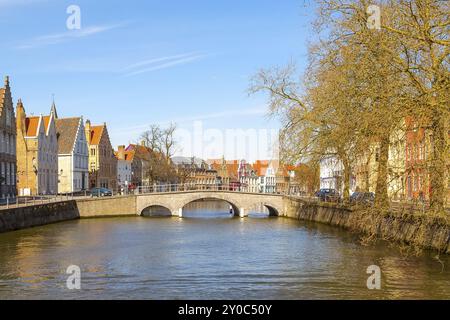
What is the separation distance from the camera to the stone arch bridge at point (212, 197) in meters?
60.2

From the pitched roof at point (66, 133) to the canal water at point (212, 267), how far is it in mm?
45988

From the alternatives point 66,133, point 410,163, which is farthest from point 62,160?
point 410,163

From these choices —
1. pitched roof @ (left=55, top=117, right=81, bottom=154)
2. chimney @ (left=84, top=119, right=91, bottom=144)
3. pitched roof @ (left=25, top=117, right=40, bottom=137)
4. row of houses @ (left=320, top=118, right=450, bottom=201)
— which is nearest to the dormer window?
pitched roof @ (left=25, top=117, right=40, bottom=137)

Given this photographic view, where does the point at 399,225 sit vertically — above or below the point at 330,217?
above

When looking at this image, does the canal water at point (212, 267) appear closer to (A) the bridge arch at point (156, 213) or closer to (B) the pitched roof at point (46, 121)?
(A) the bridge arch at point (156, 213)

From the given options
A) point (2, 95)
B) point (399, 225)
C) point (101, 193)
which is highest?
point (2, 95)

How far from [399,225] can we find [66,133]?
64205 mm

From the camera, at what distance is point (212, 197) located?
60.2 metres

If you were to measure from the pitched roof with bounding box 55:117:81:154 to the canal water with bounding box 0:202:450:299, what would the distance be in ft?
151

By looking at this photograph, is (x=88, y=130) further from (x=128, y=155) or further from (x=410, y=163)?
(x=410, y=163)

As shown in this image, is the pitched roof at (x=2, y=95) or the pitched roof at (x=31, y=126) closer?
the pitched roof at (x=2, y=95)

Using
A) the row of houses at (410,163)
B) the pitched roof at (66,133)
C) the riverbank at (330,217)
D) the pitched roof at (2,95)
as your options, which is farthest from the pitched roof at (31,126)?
the row of houses at (410,163)
